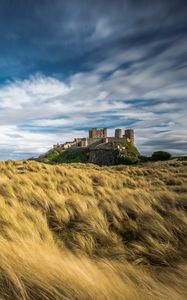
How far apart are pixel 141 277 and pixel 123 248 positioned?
97 centimetres

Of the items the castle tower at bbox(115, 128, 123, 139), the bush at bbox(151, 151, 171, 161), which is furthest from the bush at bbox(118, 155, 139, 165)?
the castle tower at bbox(115, 128, 123, 139)

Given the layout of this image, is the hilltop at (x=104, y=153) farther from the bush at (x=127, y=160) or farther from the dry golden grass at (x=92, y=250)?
the dry golden grass at (x=92, y=250)

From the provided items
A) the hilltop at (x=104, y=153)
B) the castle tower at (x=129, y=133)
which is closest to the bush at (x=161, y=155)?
the hilltop at (x=104, y=153)

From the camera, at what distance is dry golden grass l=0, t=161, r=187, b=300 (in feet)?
7.16

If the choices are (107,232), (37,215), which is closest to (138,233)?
(107,232)

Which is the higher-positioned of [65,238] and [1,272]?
[1,272]

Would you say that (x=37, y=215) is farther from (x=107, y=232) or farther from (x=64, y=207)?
(x=107, y=232)

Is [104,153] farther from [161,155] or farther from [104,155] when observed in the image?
[161,155]

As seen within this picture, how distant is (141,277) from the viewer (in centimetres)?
263

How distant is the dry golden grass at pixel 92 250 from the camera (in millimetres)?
2184

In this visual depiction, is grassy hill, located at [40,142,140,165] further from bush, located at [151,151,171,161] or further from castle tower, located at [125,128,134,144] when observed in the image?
castle tower, located at [125,128,134,144]

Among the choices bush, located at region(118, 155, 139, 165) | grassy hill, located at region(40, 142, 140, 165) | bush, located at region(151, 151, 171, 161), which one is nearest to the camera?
bush, located at region(118, 155, 139, 165)

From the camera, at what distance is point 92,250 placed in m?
3.59

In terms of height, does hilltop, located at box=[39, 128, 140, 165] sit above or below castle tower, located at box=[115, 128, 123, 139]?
below
